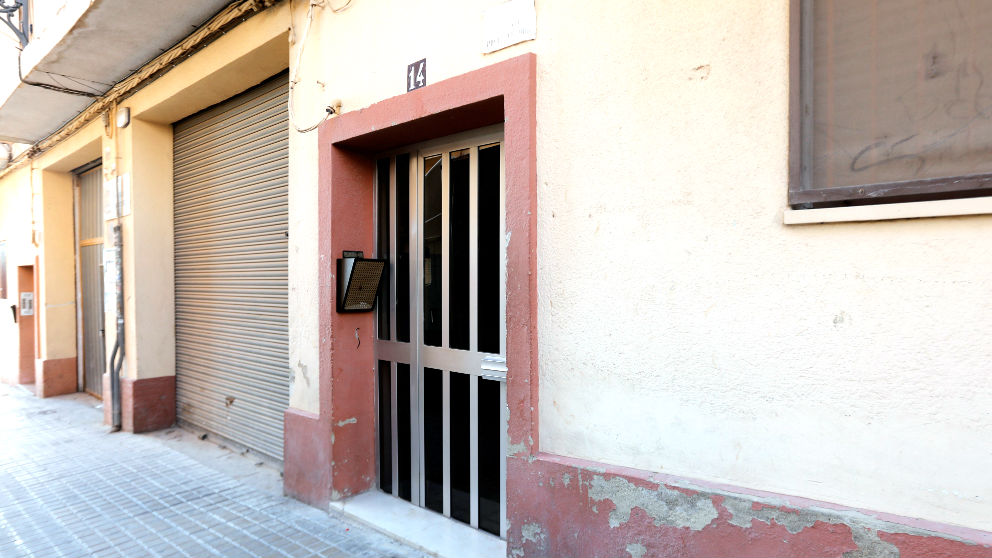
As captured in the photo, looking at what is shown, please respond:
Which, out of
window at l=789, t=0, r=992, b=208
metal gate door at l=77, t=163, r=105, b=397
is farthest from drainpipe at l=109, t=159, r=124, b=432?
window at l=789, t=0, r=992, b=208

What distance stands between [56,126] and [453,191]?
304 inches

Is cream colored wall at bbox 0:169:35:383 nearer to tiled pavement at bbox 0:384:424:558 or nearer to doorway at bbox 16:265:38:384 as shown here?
doorway at bbox 16:265:38:384

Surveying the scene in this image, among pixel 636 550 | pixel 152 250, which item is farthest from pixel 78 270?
pixel 636 550

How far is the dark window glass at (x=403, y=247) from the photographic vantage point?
4.14 metres

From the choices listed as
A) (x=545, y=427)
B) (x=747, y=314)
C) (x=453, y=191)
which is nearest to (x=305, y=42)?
(x=453, y=191)

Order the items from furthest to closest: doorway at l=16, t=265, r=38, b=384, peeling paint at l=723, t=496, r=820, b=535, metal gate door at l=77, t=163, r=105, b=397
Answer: doorway at l=16, t=265, r=38, b=384 < metal gate door at l=77, t=163, r=105, b=397 < peeling paint at l=723, t=496, r=820, b=535

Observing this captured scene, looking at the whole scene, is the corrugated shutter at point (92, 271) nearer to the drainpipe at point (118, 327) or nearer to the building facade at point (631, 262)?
the drainpipe at point (118, 327)

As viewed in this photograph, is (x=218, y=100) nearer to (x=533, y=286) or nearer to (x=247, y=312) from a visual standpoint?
(x=247, y=312)

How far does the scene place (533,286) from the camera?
2945mm

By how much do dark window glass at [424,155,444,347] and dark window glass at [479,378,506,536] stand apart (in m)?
0.55

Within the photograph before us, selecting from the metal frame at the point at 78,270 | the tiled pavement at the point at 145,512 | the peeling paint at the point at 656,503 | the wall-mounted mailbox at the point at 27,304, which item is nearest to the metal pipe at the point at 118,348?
the tiled pavement at the point at 145,512

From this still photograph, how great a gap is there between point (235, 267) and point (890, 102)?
5.85 m

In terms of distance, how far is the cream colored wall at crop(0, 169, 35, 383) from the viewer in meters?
9.79

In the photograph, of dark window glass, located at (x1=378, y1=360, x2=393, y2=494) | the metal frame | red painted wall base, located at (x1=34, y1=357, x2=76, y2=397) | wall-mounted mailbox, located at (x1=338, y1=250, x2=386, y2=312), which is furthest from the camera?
the metal frame
